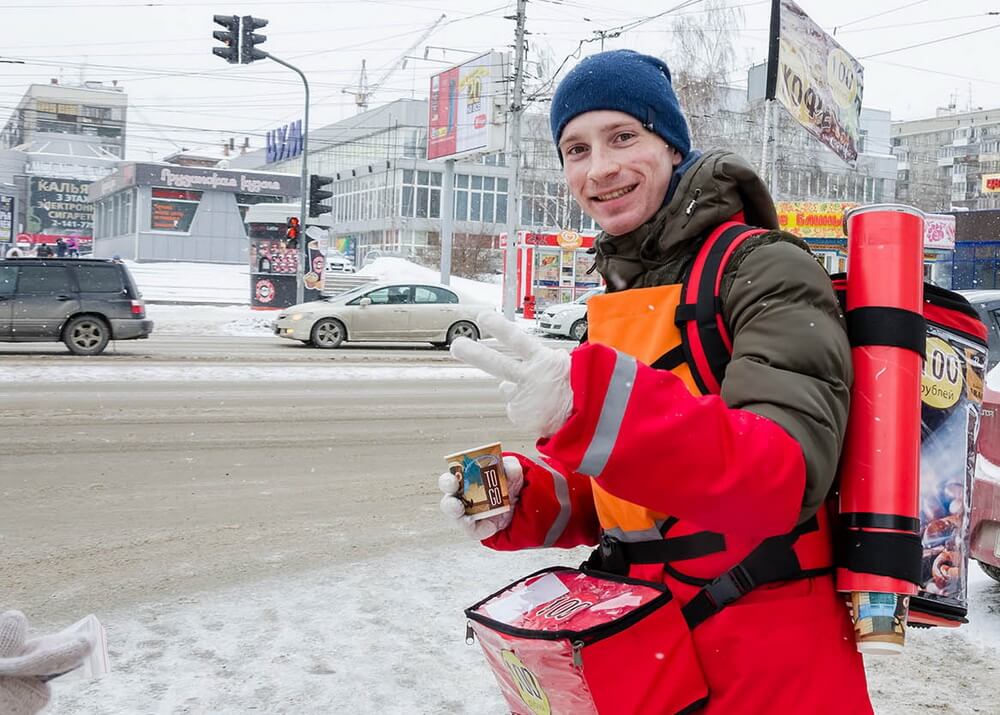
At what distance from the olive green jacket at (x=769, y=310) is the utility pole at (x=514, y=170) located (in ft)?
86.2

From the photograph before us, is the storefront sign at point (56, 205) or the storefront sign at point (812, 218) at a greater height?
the storefront sign at point (56, 205)

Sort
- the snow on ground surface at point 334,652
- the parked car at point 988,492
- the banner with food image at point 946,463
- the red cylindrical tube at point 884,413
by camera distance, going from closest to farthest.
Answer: the red cylindrical tube at point 884,413
the banner with food image at point 946,463
the snow on ground surface at point 334,652
the parked car at point 988,492

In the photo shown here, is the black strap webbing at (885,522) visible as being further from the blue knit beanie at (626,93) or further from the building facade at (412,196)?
the building facade at (412,196)

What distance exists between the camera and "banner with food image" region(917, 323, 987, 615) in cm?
161

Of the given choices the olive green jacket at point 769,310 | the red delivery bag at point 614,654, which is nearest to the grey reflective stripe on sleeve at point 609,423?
the olive green jacket at point 769,310

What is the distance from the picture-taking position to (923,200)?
75125 mm

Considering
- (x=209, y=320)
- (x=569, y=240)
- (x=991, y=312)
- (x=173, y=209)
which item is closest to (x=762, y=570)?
(x=991, y=312)

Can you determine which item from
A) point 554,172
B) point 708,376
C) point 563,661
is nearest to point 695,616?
point 563,661

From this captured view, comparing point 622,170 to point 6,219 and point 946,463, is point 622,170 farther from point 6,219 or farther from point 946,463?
point 6,219

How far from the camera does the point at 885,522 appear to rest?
148cm

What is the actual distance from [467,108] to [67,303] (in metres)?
21.7

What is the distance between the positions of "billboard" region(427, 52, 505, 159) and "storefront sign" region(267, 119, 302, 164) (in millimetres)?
47656

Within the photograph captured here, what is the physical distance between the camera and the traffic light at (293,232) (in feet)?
92.8

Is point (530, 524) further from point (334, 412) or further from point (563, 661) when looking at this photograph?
point (334, 412)
